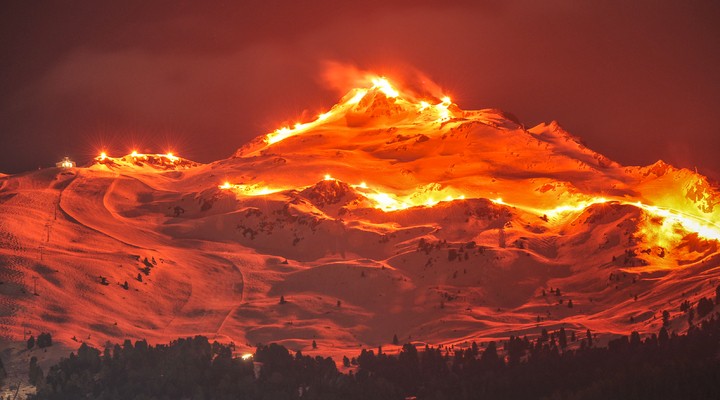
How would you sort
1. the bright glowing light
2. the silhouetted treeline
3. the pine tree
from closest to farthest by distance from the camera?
1. the silhouetted treeline
2. the pine tree
3. the bright glowing light

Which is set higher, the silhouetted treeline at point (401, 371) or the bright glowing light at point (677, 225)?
the bright glowing light at point (677, 225)

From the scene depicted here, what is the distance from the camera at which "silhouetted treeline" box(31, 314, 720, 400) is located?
5418 inches

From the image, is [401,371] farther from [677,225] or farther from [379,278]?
[677,225]

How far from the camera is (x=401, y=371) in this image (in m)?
146

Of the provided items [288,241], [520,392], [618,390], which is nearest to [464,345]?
[520,392]

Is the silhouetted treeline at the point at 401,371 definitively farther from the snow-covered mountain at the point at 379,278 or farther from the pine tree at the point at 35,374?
the snow-covered mountain at the point at 379,278

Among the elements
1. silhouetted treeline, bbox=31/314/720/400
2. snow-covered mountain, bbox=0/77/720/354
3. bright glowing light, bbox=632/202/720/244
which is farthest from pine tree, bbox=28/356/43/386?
bright glowing light, bbox=632/202/720/244

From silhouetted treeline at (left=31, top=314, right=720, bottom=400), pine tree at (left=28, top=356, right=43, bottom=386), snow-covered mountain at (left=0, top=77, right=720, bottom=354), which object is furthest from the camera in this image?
Answer: snow-covered mountain at (left=0, top=77, right=720, bottom=354)

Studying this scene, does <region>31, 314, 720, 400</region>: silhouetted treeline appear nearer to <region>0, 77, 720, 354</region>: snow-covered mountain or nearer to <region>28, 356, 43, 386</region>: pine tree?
<region>28, 356, 43, 386</region>: pine tree

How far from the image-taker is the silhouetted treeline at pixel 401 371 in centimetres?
13762

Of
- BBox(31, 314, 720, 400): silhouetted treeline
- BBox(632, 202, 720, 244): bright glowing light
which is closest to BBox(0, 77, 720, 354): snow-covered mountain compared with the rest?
BBox(632, 202, 720, 244): bright glowing light

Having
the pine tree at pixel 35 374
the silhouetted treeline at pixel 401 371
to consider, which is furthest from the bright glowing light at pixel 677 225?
the pine tree at pixel 35 374

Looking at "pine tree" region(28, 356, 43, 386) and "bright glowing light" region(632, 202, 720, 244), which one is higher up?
"bright glowing light" region(632, 202, 720, 244)

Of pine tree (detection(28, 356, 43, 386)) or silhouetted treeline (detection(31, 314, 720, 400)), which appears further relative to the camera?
pine tree (detection(28, 356, 43, 386))
